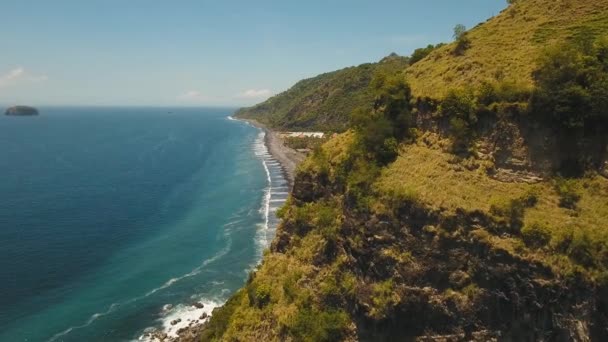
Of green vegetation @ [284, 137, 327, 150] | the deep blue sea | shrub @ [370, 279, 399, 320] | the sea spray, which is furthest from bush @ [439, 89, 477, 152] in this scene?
green vegetation @ [284, 137, 327, 150]

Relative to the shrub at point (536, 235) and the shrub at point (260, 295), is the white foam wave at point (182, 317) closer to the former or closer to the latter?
the shrub at point (260, 295)

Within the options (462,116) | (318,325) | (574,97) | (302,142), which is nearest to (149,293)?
(318,325)

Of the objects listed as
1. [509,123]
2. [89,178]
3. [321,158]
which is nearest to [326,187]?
[321,158]

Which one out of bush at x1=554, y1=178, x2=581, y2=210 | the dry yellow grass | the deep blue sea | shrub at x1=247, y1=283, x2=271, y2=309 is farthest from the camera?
the deep blue sea

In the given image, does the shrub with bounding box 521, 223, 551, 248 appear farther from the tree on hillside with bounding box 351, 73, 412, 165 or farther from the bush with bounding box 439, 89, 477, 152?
the tree on hillside with bounding box 351, 73, 412, 165

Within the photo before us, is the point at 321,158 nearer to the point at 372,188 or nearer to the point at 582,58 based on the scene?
the point at 372,188

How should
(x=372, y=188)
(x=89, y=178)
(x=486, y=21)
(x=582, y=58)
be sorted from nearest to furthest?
(x=582, y=58), (x=372, y=188), (x=486, y=21), (x=89, y=178)
